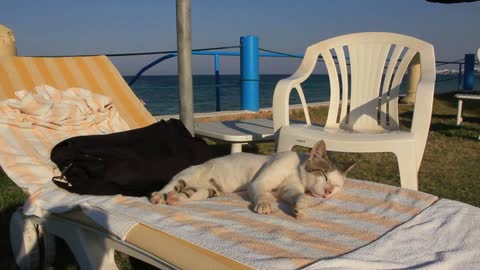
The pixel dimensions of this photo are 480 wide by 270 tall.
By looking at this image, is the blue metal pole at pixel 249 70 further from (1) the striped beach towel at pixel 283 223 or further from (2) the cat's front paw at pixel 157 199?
(2) the cat's front paw at pixel 157 199

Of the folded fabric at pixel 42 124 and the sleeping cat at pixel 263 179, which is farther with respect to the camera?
the folded fabric at pixel 42 124

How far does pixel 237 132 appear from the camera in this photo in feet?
10.1

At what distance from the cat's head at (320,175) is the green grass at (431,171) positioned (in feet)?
0.95

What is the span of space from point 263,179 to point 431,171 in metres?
2.70

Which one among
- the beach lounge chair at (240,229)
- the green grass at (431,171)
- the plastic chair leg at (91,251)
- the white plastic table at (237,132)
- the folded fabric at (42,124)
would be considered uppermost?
the folded fabric at (42,124)

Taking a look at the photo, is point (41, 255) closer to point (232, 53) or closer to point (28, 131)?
point (28, 131)

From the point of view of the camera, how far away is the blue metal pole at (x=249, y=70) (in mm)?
5945

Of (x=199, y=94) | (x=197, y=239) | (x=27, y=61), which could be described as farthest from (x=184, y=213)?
(x=199, y=94)

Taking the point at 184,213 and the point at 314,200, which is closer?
the point at 184,213

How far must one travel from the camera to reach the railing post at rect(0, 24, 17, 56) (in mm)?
3466

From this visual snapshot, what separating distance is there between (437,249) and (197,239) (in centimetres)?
78

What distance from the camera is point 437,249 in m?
1.40

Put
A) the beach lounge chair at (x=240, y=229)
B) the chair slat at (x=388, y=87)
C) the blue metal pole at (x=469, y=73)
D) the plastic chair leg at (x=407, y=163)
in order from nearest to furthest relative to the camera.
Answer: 1. the beach lounge chair at (x=240, y=229)
2. the plastic chair leg at (x=407, y=163)
3. the chair slat at (x=388, y=87)
4. the blue metal pole at (x=469, y=73)

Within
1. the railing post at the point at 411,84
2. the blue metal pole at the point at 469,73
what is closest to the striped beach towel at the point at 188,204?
the railing post at the point at 411,84
